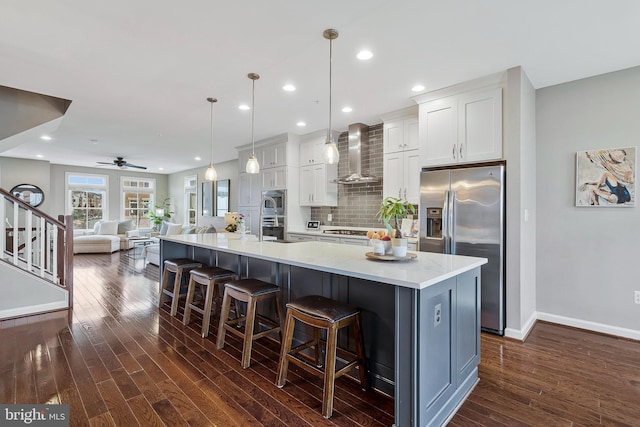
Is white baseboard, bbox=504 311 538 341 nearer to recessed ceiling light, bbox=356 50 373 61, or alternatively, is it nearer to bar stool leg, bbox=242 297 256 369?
bar stool leg, bbox=242 297 256 369

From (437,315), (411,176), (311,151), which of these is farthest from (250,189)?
(437,315)

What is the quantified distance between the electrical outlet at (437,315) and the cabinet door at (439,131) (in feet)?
7.01

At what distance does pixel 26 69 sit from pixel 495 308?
5.17 meters

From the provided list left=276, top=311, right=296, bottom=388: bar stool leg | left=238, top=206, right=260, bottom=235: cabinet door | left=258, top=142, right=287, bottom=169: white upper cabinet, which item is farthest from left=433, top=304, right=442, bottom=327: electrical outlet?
left=238, top=206, right=260, bottom=235: cabinet door

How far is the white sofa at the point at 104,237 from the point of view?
8.26 m

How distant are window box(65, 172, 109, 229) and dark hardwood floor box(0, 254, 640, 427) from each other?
307 inches

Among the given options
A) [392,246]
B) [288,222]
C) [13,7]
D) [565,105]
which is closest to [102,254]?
[288,222]

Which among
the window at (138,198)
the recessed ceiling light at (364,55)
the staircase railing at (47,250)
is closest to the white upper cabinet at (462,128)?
the recessed ceiling light at (364,55)

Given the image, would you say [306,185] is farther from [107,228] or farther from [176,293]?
[107,228]

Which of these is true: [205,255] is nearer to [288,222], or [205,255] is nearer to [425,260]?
[288,222]

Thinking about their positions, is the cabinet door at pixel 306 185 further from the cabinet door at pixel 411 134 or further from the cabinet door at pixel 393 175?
the cabinet door at pixel 411 134

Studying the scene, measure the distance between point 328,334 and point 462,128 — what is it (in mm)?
2661

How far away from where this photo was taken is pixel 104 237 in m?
8.45

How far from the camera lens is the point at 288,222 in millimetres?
5480
